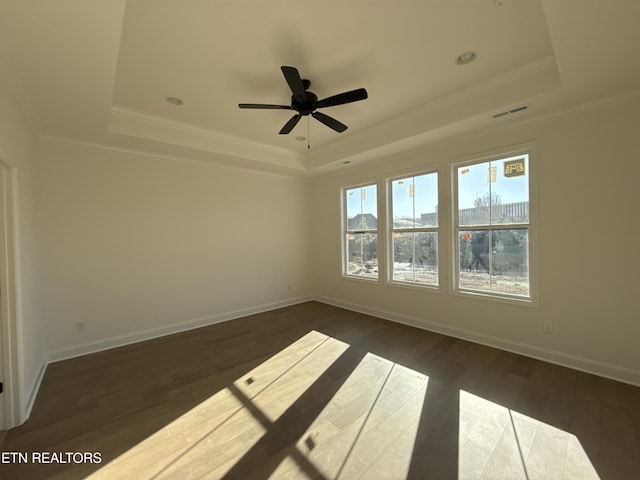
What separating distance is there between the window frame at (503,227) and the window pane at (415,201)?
299 millimetres

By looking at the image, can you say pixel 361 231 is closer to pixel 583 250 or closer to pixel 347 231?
pixel 347 231

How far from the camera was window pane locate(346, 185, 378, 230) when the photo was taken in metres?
4.98

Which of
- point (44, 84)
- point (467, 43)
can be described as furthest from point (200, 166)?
point (467, 43)

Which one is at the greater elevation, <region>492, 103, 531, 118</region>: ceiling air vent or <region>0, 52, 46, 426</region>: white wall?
<region>492, 103, 531, 118</region>: ceiling air vent

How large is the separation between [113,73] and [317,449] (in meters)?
3.22

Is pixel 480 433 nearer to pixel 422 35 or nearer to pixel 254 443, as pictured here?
pixel 254 443

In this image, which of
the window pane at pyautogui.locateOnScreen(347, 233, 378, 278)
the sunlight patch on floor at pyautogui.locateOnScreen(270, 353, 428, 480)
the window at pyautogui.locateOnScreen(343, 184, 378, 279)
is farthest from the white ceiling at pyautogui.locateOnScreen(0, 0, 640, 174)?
the sunlight patch on floor at pyautogui.locateOnScreen(270, 353, 428, 480)

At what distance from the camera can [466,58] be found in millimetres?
2438

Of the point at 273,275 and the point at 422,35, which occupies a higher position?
the point at 422,35

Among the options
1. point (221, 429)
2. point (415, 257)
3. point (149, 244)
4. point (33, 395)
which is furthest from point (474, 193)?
point (33, 395)

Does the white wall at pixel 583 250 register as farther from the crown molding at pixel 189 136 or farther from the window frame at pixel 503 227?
the crown molding at pixel 189 136

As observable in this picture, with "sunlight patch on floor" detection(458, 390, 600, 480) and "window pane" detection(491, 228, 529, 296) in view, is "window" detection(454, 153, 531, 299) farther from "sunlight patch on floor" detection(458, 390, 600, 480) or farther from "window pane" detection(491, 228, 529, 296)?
"sunlight patch on floor" detection(458, 390, 600, 480)

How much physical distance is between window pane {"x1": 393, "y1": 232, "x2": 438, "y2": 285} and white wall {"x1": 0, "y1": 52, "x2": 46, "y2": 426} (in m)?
4.52

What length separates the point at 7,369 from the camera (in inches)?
83.0
